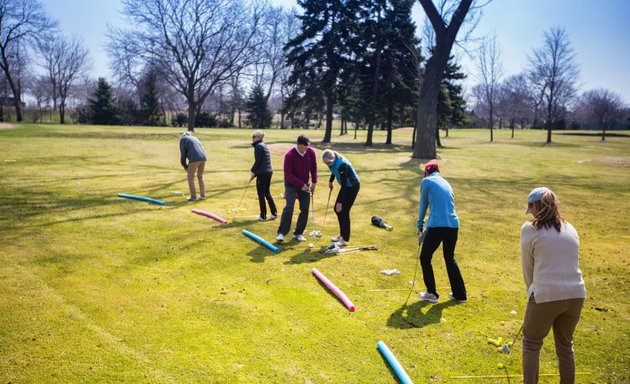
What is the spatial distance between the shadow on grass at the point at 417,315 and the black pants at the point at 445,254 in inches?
9.1

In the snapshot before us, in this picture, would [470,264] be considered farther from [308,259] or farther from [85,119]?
[85,119]

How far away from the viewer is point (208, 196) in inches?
533

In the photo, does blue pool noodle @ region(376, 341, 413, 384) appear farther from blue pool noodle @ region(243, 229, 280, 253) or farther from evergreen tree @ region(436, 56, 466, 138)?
evergreen tree @ region(436, 56, 466, 138)

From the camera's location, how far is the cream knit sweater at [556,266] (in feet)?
12.7

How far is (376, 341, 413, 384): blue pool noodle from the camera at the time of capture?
4320 millimetres

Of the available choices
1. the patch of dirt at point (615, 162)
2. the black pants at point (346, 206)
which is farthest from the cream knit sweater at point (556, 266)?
the patch of dirt at point (615, 162)

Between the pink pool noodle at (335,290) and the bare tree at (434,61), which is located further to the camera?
the bare tree at (434,61)

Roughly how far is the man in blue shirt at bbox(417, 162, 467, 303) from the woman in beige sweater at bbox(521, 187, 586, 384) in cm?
201

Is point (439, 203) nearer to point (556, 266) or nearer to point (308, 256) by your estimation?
point (556, 266)

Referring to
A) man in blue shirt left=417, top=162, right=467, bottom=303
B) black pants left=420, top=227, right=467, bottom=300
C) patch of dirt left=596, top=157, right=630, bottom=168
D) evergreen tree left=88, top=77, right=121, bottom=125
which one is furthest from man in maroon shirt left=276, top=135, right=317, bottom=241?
evergreen tree left=88, top=77, right=121, bottom=125

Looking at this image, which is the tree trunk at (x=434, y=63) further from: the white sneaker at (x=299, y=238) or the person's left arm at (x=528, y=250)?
the person's left arm at (x=528, y=250)

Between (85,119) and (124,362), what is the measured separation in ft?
A: 202

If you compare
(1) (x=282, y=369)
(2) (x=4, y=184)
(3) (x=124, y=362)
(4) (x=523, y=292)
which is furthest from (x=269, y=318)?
(2) (x=4, y=184)

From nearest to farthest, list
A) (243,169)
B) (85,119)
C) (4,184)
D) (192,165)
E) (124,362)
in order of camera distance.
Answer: (124,362)
(192,165)
(4,184)
(243,169)
(85,119)
